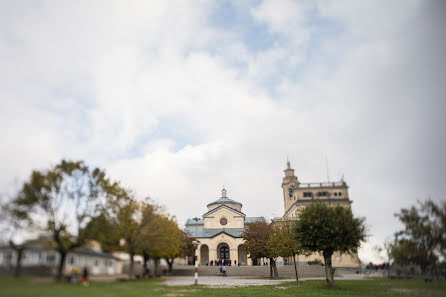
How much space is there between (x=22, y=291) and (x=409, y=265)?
1247 centimetres

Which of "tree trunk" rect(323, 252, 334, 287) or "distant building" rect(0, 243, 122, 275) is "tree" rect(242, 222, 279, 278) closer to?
"tree trunk" rect(323, 252, 334, 287)

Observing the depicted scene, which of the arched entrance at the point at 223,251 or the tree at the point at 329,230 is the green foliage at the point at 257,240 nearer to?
the tree at the point at 329,230

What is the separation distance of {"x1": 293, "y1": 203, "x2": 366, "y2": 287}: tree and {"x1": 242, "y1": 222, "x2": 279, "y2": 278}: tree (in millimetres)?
17475

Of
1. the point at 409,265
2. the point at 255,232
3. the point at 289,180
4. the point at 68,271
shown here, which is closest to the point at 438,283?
the point at 409,265

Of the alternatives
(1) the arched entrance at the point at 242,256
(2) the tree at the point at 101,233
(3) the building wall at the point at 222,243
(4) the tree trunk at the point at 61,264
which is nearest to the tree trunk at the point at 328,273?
(2) the tree at the point at 101,233

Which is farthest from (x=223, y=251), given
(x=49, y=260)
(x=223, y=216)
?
(x=49, y=260)

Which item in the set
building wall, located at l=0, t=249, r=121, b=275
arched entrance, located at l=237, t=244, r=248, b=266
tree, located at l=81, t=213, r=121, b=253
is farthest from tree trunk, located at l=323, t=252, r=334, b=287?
arched entrance, located at l=237, t=244, r=248, b=266

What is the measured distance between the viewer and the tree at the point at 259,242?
43950 millimetres

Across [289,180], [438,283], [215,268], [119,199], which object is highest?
[289,180]

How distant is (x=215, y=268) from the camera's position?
52.0 meters

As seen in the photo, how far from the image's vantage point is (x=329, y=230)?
24703 millimetres

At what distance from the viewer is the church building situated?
225 ft

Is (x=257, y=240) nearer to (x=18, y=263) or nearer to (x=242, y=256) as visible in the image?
(x=242, y=256)

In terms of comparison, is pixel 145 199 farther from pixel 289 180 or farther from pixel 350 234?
pixel 289 180
